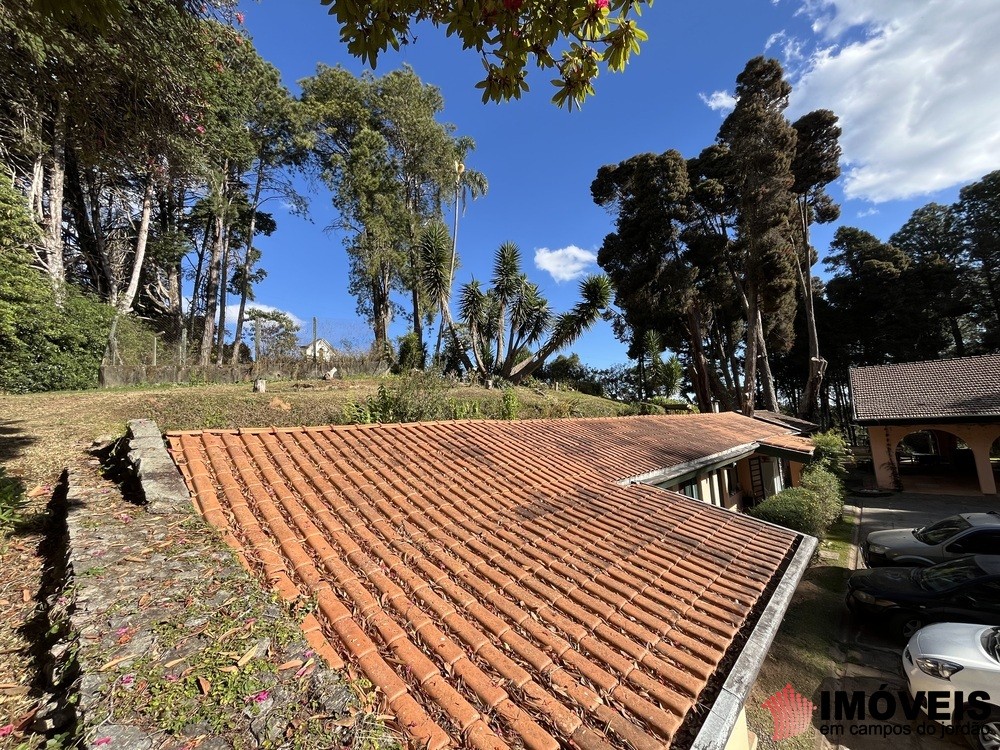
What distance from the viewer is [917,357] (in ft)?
94.6

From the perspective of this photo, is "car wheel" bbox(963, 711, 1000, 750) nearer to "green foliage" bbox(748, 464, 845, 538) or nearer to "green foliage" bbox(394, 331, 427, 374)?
"green foliage" bbox(748, 464, 845, 538)

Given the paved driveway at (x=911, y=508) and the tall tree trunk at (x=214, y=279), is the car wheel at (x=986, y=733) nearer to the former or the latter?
the paved driveway at (x=911, y=508)

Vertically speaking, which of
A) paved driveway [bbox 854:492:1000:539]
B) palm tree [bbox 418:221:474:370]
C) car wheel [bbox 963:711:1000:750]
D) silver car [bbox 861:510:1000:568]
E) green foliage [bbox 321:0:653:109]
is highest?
palm tree [bbox 418:221:474:370]

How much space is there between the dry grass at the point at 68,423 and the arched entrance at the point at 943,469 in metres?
15.6

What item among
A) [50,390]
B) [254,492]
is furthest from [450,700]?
[50,390]

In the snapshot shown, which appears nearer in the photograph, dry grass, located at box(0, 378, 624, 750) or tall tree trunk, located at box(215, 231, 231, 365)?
dry grass, located at box(0, 378, 624, 750)

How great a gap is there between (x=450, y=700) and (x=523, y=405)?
14308 millimetres

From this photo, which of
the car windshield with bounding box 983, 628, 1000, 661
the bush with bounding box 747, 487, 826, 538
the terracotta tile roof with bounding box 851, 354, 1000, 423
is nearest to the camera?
the car windshield with bounding box 983, 628, 1000, 661

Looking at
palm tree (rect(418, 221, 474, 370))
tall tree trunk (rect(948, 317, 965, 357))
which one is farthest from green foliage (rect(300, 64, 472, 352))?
tall tree trunk (rect(948, 317, 965, 357))

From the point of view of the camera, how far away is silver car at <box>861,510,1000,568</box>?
8.09 meters

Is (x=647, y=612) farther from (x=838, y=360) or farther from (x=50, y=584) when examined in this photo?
(x=838, y=360)

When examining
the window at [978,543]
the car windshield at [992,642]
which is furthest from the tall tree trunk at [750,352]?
the car windshield at [992,642]

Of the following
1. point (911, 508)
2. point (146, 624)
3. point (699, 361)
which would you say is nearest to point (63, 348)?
point (146, 624)

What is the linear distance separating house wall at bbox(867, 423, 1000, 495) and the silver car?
982 cm
